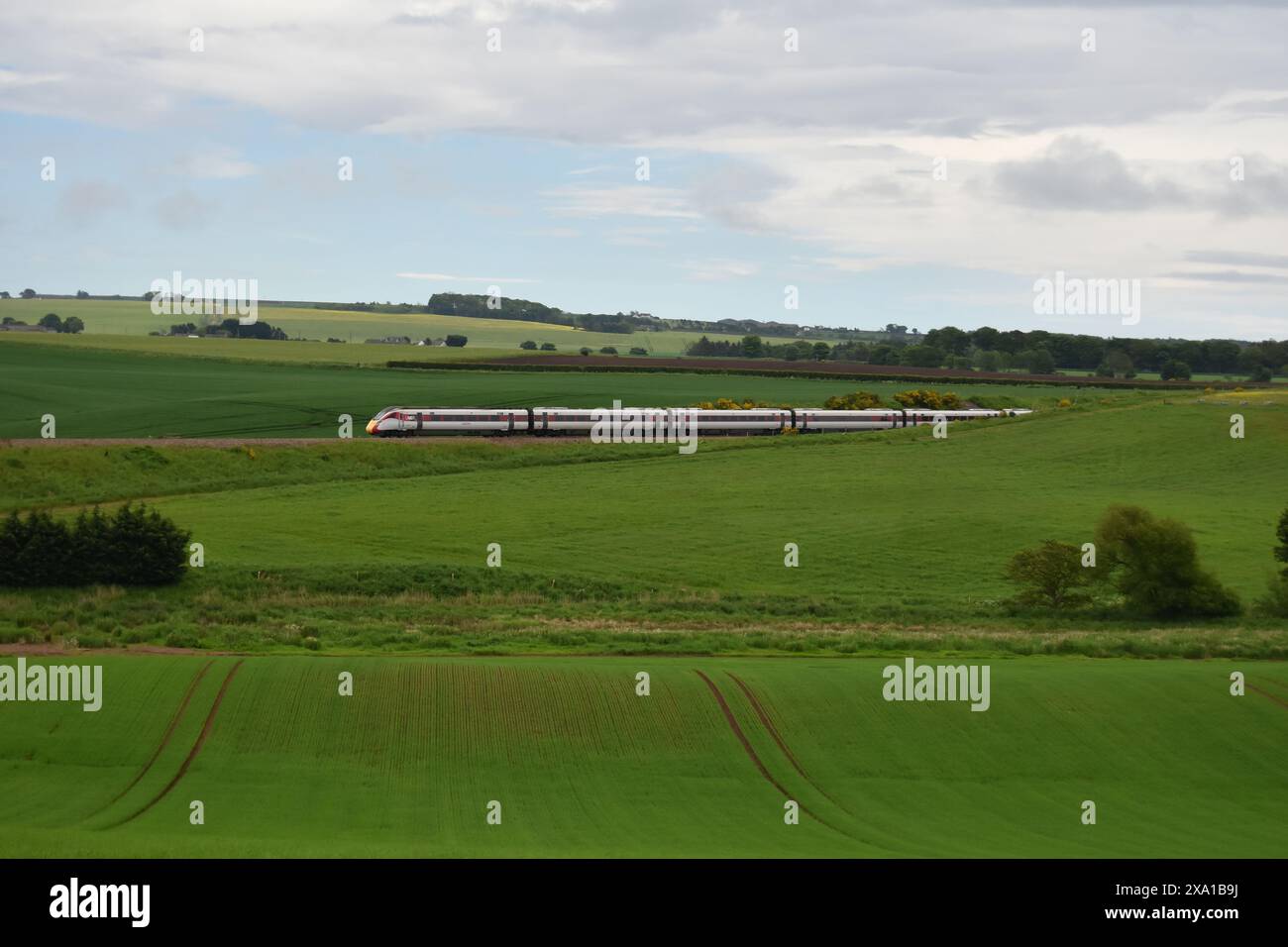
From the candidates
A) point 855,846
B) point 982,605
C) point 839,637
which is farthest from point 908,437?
point 855,846

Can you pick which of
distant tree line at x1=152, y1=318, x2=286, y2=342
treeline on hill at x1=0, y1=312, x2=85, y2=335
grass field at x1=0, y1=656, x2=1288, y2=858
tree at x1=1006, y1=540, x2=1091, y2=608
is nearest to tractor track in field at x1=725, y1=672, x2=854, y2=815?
grass field at x1=0, y1=656, x2=1288, y2=858

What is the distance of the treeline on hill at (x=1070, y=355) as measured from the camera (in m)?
140

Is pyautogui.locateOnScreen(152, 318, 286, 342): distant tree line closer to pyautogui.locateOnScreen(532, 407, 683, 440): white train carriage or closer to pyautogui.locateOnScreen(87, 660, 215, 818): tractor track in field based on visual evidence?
pyautogui.locateOnScreen(532, 407, 683, 440): white train carriage

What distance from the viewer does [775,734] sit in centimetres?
2511

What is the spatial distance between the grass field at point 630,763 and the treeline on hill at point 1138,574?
12.5 m

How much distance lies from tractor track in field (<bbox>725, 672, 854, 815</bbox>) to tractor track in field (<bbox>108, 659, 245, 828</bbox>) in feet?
Result: 32.3

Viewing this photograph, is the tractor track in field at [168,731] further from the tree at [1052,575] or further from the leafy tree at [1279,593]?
the leafy tree at [1279,593]

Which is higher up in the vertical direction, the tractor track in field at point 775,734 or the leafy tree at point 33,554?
the leafy tree at point 33,554

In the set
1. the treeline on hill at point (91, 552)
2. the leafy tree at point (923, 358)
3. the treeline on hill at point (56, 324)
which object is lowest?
the treeline on hill at point (91, 552)

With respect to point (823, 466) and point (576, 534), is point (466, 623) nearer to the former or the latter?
point (576, 534)

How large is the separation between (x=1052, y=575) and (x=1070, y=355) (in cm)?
11629

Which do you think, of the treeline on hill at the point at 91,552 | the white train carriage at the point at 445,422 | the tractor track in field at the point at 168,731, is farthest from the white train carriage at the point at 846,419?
the tractor track in field at the point at 168,731

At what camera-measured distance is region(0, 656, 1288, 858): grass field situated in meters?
19.7

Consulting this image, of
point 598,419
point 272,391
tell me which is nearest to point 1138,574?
point 598,419
